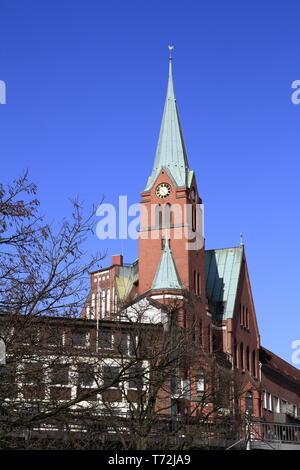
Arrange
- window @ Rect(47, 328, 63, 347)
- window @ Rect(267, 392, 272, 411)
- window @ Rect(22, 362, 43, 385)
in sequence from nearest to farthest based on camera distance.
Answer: window @ Rect(22, 362, 43, 385), window @ Rect(47, 328, 63, 347), window @ Rect(267, 392, 272, 411)

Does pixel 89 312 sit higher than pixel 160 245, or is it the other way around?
pixel 160 245

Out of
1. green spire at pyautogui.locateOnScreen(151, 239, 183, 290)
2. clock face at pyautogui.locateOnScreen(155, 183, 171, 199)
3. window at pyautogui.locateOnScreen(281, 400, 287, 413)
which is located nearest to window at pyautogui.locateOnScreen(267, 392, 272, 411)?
window at pyautogui.locateOnScreen(281, 400, 287, 413)

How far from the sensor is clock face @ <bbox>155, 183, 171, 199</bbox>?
7450cm

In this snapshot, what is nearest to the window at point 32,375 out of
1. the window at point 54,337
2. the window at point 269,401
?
the window at point 54,337

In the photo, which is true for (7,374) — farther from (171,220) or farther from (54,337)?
(171,220)

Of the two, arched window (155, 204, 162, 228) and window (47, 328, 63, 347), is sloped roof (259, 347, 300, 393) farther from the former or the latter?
window (47, 328, 63, 347)

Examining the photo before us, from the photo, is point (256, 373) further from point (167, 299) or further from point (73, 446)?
point (73, 446)

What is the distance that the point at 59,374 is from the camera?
53.0ft

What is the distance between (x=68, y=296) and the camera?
1547 centimetres

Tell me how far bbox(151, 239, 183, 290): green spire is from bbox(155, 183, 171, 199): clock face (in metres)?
4.75

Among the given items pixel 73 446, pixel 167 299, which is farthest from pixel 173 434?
pixel 167 299

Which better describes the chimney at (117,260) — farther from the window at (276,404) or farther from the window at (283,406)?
the window at (283,406)
